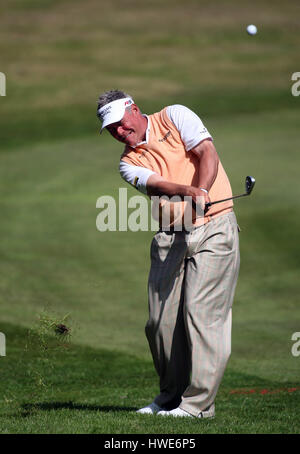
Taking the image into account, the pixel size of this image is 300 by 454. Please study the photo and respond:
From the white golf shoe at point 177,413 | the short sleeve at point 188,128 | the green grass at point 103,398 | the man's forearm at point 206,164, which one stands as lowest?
the green grass at point 103,398

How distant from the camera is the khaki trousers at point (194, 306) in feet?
18.9

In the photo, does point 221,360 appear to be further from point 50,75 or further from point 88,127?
point 50,75

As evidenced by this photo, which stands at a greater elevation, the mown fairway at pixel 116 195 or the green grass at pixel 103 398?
the mown fairway at pixel 116 195

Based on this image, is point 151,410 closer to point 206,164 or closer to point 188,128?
point 206,164

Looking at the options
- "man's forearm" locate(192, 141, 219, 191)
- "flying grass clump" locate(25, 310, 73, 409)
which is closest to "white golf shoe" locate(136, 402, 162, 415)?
"flying grass clump" locate(25, 310, 73, 409)

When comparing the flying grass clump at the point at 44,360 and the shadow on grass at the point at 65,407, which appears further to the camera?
the flying grass clump at the point at 44,360

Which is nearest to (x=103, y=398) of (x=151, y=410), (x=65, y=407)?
(x=65, y=407)

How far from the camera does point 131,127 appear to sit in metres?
5.88

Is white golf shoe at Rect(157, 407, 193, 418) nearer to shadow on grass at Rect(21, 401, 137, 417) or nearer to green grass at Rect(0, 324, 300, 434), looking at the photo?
green grass at Rect(0, 324, 300, 434)

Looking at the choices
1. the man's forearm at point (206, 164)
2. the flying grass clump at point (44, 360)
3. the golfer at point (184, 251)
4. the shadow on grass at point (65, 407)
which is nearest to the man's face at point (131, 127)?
the golfer at point (184, 251)

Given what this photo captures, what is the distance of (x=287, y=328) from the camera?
980 centimetres

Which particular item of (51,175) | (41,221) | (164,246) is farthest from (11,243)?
(164,246)

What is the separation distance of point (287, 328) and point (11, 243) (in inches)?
202

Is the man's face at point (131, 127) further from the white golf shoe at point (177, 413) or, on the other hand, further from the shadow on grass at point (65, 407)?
the shadow on grass at point (65, 407)
